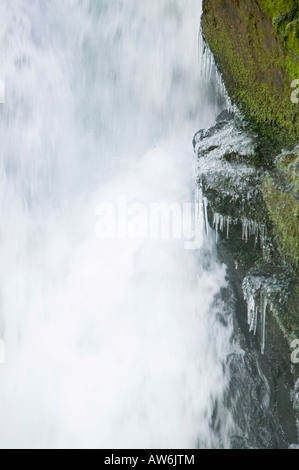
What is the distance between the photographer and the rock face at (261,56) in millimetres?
3461

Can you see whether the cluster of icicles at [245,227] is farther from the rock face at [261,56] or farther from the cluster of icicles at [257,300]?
the rock face at [261,56]

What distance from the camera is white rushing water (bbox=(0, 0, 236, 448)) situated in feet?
14.4

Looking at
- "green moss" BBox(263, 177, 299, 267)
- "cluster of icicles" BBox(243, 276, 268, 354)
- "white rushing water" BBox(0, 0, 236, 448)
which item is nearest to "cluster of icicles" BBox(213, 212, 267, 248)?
"green moss" BBox(263, 177, 299, 267)

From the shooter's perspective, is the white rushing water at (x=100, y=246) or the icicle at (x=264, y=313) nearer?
the icicle at (x=264, y=313)

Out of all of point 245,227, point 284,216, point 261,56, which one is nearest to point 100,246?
point 245,227

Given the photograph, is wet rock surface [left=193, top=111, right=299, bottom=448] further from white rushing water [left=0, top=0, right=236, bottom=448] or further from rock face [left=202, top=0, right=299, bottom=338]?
white rushing water [left=0, top=0, right=236, bottom=448]

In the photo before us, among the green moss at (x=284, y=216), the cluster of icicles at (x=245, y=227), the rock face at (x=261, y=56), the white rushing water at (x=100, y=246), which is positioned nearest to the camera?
the green moss at (x=284, y=216)

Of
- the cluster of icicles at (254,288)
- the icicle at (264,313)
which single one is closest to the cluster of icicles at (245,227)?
the cluster of icicles at (254,288)

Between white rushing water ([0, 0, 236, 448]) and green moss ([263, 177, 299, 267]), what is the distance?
4.01ft

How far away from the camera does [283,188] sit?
339 cm

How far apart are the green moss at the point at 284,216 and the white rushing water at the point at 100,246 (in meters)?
1.22

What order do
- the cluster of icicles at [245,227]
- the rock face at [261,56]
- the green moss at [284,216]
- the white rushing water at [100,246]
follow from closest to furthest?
the green moss at [284,216], the rock face at [261,56], the cluster of icicles at [245,227], the white rushing water at [100,246]

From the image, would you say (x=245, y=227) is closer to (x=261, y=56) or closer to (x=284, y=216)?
(x=284, y=216)

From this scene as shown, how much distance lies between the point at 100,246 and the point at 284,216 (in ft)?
8.75
